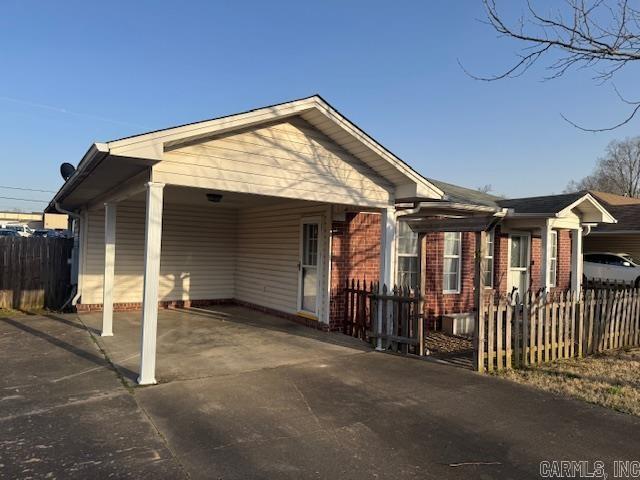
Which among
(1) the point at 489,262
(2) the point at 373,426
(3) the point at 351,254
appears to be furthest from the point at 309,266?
(2) the point at 373,426

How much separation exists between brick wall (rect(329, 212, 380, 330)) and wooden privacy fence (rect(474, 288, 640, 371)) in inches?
116

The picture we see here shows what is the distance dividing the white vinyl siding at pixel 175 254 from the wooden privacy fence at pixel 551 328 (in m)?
7.76

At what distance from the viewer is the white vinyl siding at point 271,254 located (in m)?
10.6

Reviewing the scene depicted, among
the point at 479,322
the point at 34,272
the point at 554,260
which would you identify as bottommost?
the point at 479,322

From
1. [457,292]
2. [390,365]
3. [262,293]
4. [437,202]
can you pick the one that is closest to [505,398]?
[390,365]

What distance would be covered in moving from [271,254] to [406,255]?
330 centimetres

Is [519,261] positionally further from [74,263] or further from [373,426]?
[74,263]

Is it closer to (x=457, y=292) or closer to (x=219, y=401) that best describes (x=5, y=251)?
(x=219, y=401)

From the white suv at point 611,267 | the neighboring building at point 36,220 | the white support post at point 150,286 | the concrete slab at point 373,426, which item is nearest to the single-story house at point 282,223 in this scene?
the white support post at point 150,286

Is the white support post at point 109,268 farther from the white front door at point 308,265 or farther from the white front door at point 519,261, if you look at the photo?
the white front door at point 519,261

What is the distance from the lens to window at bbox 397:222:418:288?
10562mm

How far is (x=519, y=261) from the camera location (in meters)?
13.0

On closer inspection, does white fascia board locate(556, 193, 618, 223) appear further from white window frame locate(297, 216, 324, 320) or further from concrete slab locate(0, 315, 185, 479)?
concrete slab locate(0, 315, 185, 479)

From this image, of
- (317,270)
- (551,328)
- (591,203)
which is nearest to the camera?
(551,328)
